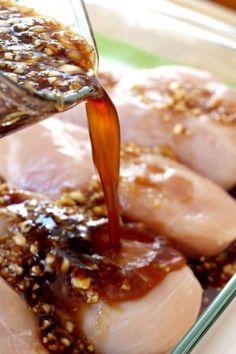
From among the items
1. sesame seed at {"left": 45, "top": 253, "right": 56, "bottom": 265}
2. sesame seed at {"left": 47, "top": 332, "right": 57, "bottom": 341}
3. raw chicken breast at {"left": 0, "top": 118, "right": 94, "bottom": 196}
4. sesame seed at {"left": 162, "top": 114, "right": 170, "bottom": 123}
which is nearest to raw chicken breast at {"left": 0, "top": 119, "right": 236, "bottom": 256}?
raw chicken breast at {"left": 0, "top": 118, "right": 94, "bottom": 196}

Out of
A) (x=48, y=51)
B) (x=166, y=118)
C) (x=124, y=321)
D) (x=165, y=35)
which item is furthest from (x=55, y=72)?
(x=165, y=35)

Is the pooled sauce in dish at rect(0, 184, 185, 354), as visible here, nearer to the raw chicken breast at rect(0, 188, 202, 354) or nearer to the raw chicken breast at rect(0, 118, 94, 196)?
the raw chicken breast at rect(0, 188, 202, 354)

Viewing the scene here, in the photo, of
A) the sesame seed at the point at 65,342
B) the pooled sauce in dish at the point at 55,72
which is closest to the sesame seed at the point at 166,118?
the pooled sauce in dish at the point at 55,72

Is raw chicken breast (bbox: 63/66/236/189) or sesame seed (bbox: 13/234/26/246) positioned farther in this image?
raw chicken breast (bbox: 63/66/236/189)

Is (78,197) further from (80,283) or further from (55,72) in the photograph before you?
(55,72)

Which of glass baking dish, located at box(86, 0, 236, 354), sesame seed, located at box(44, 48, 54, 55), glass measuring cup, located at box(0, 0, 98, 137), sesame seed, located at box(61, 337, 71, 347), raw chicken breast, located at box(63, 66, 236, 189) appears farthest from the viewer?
glass baking dish, located at box(86, 0, 236, 354)

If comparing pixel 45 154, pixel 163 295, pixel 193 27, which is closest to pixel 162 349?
pixel 163 295

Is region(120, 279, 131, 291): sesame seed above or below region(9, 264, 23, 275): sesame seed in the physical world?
below
